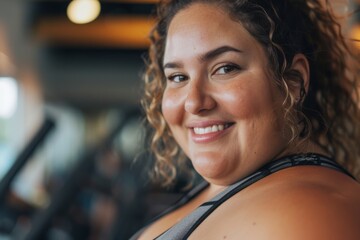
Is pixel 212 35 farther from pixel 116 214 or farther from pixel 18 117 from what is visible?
pixel 18 117

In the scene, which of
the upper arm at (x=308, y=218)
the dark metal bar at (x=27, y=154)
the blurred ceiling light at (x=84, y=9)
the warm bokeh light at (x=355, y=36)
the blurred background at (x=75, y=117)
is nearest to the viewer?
the upper arm at (x=308, y=218)

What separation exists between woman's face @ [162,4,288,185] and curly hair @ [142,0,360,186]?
0.03 metres

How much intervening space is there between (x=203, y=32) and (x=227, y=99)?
16 cm

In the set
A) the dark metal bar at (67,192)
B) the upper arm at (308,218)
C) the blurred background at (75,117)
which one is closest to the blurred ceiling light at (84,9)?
the blurred background at (75,117)

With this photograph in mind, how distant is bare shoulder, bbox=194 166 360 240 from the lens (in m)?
1.06

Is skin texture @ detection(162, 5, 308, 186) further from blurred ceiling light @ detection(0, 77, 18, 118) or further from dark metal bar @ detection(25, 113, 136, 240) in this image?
blurred ceiling light @ detection(0, 77, 18, 118)

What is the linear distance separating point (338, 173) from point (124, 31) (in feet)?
19.7

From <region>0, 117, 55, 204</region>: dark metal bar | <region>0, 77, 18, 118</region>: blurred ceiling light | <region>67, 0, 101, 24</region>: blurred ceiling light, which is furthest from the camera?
<region>0, 77, 18, 118</region>: blurred ceiling light

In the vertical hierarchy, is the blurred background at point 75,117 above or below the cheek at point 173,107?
below

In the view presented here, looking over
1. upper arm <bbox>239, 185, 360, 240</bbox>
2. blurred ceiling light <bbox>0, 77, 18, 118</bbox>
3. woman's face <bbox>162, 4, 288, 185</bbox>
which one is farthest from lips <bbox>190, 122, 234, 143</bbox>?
blurred ceiling light <bbox>0, 77, 18, 118</bbox>

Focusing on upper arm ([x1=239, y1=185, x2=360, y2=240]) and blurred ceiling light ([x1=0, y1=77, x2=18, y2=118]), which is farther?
blurred ceiling light ([x1=0, y1=77, x2=18, y2=118])

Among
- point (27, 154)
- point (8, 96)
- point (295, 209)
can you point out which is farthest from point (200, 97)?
point (8, 96)

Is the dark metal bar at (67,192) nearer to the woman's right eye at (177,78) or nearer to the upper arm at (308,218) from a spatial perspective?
the woman's right eye at (177,78)

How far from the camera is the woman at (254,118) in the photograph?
1.12 metres
